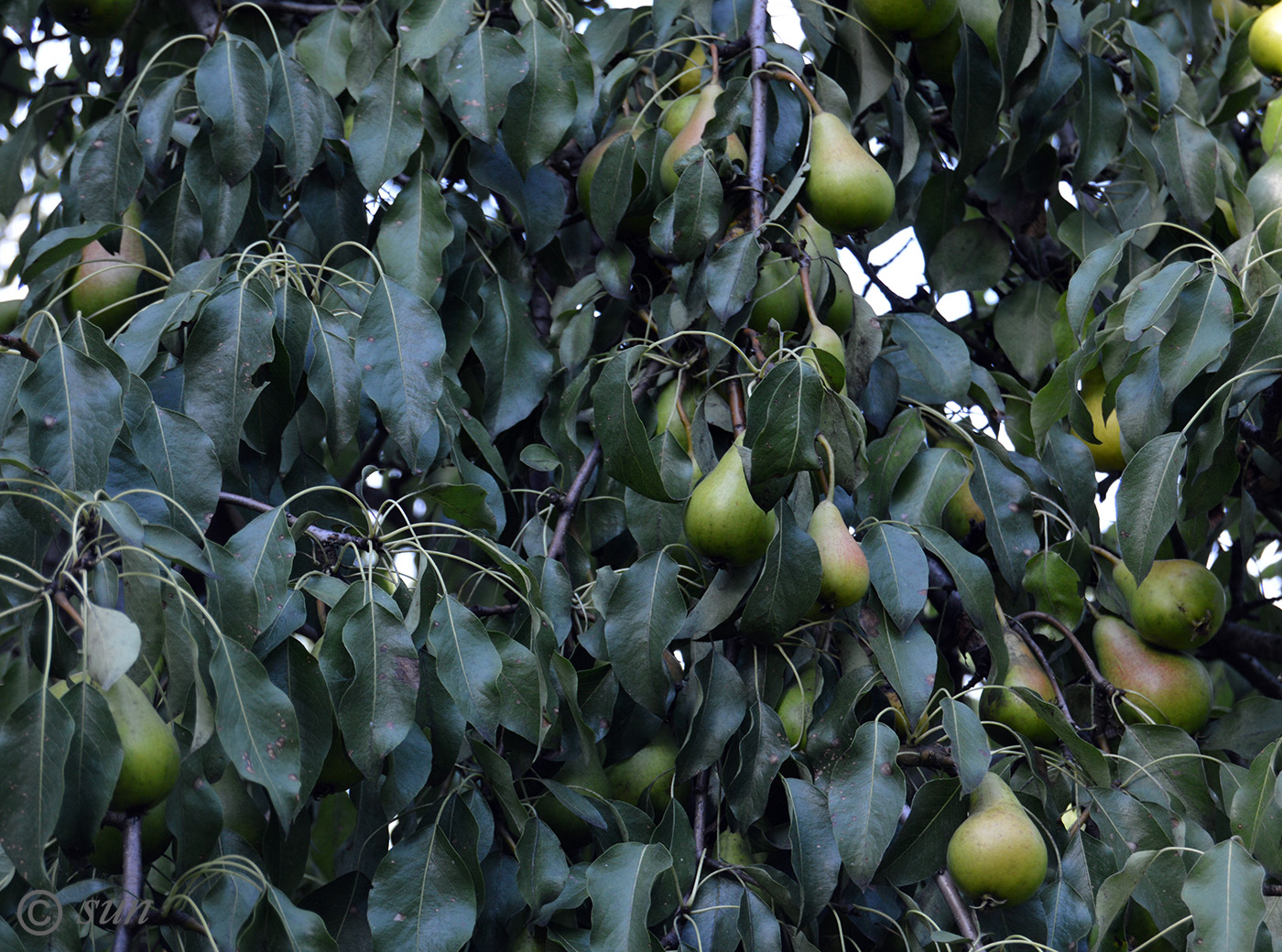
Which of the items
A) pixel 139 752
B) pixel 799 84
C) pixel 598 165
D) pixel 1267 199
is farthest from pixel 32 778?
pixel 1267 199

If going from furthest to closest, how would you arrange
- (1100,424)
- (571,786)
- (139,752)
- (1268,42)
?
(1268,42) → (1100,424) → (571,786) → (139,752)

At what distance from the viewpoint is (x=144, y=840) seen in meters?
1.14

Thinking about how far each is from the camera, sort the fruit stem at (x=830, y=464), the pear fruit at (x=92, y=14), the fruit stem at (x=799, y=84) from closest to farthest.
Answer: the fruit stem at (x=830, y=464)
the fruit stem at (x=799, y=84)
the pear fruit at (x=92, y=14)

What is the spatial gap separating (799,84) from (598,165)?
0.95ft

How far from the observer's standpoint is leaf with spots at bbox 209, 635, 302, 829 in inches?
39.5

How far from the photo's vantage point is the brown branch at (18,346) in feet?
4.18

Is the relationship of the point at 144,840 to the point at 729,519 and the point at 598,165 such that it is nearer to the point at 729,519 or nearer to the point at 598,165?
the point at 729,519

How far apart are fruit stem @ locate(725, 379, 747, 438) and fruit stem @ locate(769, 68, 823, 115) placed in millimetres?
418

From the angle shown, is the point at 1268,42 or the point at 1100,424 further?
the point at 1268,42

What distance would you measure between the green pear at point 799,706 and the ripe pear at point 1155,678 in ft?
1.42

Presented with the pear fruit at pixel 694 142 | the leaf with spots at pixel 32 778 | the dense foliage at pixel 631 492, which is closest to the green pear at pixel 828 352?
the dense foliage at pixel 631 492

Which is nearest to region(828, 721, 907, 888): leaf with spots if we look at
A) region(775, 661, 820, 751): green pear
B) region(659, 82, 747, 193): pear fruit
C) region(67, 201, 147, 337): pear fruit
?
region(775, 661, 820, 751): green pear

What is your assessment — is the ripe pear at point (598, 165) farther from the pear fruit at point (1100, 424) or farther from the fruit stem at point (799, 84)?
the pear fruit at point (1100, 424)

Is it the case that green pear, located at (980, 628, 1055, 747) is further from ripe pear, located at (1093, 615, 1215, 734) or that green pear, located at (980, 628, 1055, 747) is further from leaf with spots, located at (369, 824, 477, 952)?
leaf with spots, located at (369, 824, 477, 952)
